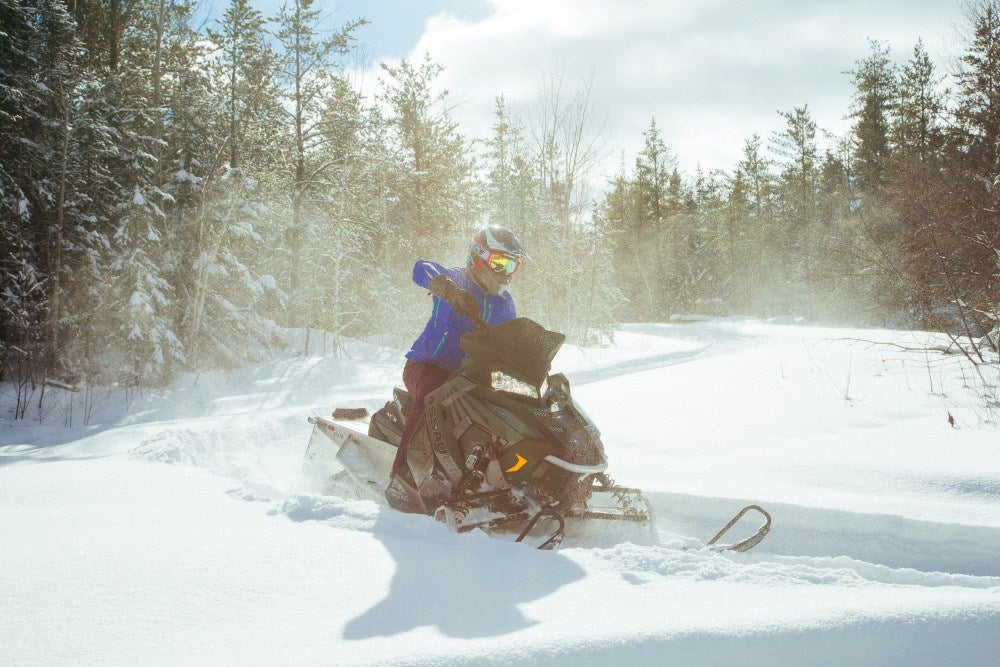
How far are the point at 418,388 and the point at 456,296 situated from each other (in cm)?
74

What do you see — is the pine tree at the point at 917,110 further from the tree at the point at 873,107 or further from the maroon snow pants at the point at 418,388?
the maroon snow pants at the point at 418,388

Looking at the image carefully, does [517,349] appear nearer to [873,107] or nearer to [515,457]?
[515,457]

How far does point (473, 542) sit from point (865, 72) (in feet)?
138

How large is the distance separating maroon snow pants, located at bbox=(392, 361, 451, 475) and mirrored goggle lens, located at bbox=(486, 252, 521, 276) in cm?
74

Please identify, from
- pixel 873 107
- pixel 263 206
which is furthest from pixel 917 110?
pixel 263 206

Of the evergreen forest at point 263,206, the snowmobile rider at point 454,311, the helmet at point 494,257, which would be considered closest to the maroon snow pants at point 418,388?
the snowmobile rider at point 454,311

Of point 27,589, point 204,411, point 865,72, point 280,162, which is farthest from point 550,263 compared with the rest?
point 865,72

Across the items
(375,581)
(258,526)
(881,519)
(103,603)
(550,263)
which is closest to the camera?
(103,603)

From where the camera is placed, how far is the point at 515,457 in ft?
10.7

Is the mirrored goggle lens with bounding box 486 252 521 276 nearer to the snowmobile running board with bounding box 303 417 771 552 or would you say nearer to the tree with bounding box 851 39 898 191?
the snowmobile running board with bounding box 303 417 771 552

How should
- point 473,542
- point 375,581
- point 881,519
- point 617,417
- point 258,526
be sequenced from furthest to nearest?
point 617,417 < point 881,519 < point 258,526 < point 473,542 < point 375,581

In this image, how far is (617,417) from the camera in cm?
696

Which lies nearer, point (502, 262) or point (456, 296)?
point (456, 296)

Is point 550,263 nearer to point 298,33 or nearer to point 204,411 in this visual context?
point 298,33
